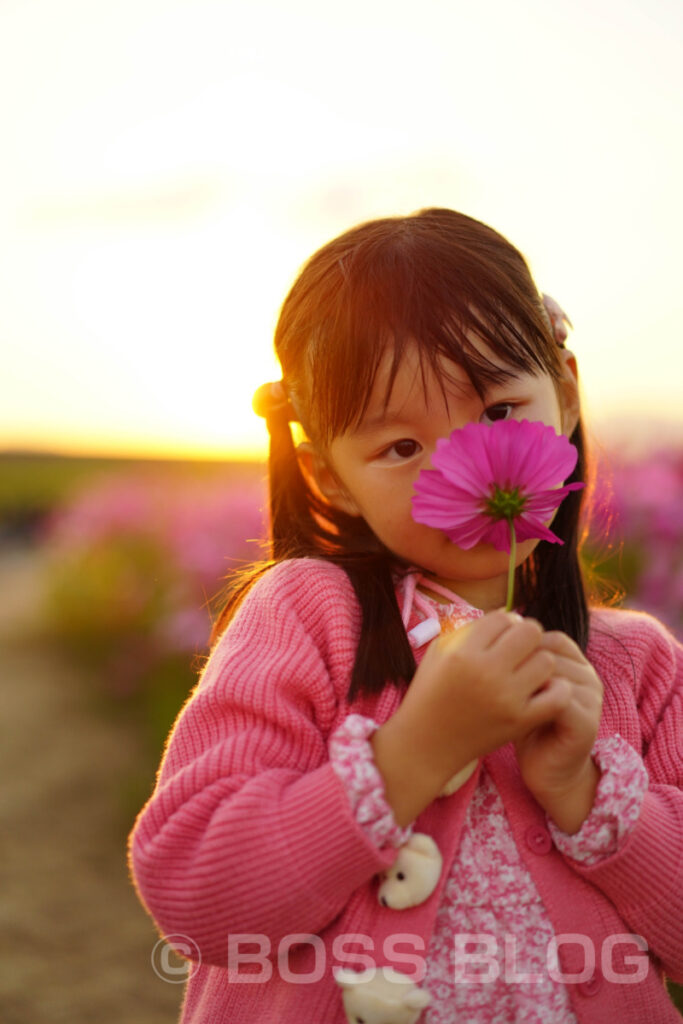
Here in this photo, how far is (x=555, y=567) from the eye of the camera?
153 centimetres

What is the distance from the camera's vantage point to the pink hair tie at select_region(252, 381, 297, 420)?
153 cm

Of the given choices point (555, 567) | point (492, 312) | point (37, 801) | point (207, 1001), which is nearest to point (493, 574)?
point (555, 567)

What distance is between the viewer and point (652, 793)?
1.30m

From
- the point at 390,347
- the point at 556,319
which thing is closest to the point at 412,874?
the point at 390,347

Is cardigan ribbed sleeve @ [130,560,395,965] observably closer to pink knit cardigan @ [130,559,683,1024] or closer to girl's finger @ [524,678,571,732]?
pink knit cardigan @ [130,559,683,1024]

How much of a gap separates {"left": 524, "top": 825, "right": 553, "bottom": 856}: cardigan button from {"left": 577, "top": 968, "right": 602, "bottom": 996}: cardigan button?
0.17 meters

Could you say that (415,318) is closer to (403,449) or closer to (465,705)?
(403,449)

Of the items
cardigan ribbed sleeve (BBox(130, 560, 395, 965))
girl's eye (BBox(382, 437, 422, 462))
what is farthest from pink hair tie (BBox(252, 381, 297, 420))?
cardigan ribbed sleeve (BBox(130, 560, 395, 965))

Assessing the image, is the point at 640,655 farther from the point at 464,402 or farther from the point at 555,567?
the point at 464,402

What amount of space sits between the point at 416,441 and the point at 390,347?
0.13 metres

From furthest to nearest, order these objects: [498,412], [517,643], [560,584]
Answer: [560,584] < [498,412] < [517,643]

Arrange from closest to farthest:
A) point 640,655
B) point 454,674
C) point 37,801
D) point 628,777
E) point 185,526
A: point 454,674 → point 628,777 → point 640,655 → point 37,801 → point 185,526

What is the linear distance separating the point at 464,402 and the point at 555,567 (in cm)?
40

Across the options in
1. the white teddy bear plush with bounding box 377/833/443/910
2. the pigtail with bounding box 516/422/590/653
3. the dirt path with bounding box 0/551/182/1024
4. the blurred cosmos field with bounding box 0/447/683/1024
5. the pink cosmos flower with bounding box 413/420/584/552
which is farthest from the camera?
the blurred cosmos field with bounding box 0/447/683/1024
